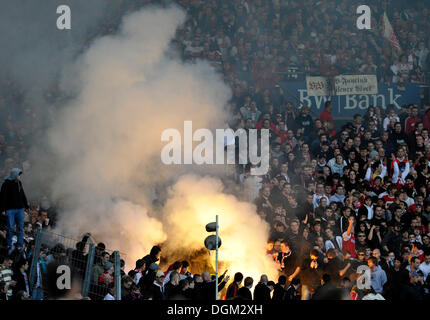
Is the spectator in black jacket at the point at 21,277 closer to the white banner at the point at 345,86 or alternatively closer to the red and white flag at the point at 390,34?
the white banner at the point at 345,86

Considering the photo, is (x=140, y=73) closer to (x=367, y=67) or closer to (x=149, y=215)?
(x=149, y=215)

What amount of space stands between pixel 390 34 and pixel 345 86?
2327 millimetres

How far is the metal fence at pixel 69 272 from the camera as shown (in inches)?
381

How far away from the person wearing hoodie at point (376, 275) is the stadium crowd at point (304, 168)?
20mm

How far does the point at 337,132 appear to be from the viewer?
1653cm

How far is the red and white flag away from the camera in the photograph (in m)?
18.2

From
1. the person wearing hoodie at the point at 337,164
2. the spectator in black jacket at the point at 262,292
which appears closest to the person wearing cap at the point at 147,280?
the spectator in black jacket at the point at 262,292

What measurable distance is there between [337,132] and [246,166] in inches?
114

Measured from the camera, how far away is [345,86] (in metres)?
16.9

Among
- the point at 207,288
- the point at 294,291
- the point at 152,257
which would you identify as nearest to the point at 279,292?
the point at 294,291

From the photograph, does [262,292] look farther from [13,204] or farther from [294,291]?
[13,204]

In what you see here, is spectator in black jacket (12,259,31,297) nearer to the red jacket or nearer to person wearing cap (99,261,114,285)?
person wearing cap (99,261,114,285)

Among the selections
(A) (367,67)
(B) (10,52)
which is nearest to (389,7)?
(A) (367,67)

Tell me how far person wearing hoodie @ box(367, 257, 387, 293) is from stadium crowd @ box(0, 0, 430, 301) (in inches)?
0.8
